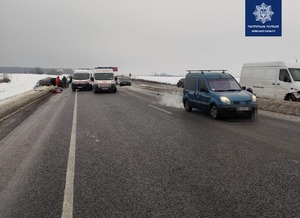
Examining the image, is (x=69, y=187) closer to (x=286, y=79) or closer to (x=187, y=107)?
(x=187, y=107)

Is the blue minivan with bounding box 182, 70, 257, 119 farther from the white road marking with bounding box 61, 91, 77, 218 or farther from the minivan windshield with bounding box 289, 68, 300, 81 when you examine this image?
the white road marking with bounding box 61, 91, 77, 218

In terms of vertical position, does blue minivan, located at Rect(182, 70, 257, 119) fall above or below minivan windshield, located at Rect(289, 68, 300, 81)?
below

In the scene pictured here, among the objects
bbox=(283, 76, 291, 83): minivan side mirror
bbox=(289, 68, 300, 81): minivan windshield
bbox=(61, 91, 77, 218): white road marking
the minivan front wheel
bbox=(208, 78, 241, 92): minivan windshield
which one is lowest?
bbox=(61, 91, 77, 218): white road marking

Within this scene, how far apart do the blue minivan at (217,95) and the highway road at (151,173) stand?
2.04 m

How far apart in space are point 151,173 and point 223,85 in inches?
318

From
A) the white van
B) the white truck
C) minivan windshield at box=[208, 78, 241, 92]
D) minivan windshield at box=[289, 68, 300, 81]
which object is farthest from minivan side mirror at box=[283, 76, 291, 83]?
the white truck

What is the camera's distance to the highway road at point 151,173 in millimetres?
3689

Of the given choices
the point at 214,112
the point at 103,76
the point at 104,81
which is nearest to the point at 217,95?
the point at 214,112

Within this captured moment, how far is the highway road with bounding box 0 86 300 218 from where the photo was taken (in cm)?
369

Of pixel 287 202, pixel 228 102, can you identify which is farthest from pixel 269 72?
pixel 287 202

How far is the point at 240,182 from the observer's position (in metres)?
4.50

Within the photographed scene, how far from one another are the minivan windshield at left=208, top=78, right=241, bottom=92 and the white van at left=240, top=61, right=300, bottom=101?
2.48m

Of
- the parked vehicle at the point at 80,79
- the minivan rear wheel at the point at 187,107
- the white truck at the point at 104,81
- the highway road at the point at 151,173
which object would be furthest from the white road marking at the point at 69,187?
the parked vehicle at the point at 80,79

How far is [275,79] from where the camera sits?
17.0 meters
